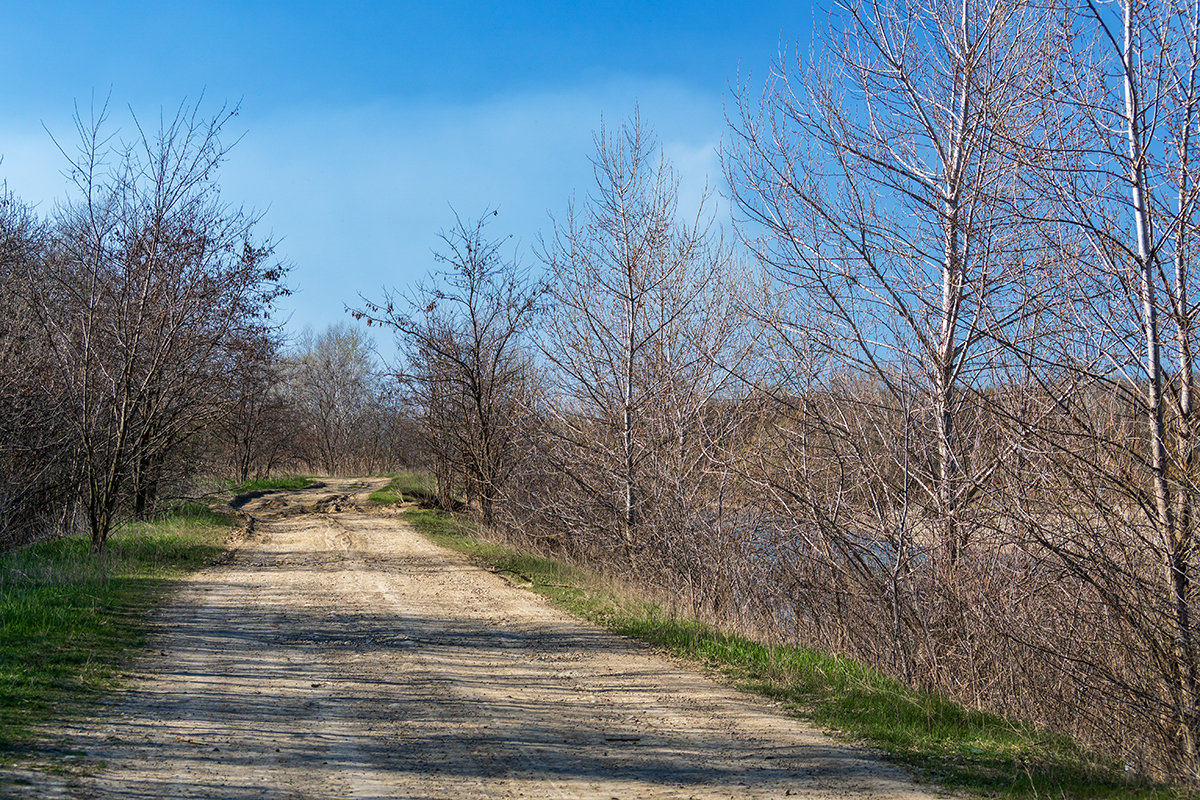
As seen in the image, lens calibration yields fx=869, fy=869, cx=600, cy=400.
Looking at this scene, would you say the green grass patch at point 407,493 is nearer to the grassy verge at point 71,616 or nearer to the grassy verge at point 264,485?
the grassy verge at point 264,485

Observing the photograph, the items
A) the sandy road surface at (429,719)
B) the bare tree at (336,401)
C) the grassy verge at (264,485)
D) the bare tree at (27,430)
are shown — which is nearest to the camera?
the sandy road surface at (429,719)

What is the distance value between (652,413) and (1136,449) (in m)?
8.00

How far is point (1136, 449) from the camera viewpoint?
568 centimetres

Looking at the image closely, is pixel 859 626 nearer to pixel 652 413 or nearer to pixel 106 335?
pixel 652 413

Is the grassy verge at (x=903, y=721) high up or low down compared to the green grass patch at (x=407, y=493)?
down

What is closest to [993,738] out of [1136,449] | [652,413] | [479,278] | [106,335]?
[1136,449]

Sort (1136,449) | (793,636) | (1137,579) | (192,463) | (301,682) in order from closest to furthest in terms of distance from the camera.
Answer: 1. (1137,579)
2. (1136,449)
3. (301,682)
4. (793,636)
5. (192,463)

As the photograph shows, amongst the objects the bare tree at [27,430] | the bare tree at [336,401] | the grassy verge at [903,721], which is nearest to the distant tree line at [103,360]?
the bare tree at [27,430]

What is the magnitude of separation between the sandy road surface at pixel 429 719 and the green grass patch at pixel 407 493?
17122 mm

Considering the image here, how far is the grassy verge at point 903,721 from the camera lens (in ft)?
16.6

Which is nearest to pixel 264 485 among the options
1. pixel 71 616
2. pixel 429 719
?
pixel 71 616

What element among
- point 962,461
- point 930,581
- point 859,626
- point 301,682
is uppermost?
point 962,461

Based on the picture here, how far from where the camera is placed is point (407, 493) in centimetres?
2972

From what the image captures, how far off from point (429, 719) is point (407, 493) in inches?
953
